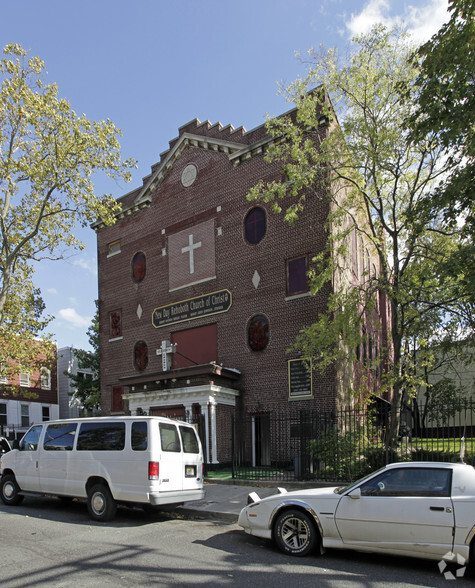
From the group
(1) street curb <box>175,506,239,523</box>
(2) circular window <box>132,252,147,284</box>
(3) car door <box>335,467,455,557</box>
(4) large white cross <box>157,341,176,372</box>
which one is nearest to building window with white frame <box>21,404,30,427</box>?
(2) circular window <box>132,252,147,284</box>

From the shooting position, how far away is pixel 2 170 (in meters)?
20.2

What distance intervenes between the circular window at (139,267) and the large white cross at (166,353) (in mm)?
4259

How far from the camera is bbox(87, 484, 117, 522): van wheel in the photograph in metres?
10.1

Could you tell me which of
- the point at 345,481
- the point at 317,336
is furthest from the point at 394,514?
the point at 317,336

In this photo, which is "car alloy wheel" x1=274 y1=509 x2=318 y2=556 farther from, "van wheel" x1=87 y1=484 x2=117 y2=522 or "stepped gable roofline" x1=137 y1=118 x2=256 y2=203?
"stepped gable roofline" x1=137 y1=118 x2=256 y2=203

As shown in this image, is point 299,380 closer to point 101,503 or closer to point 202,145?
point 101,503

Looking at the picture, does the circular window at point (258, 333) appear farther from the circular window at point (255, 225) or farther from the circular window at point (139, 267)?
the circular window at point (139, 267)

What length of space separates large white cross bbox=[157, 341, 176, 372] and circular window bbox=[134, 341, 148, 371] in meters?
1.59

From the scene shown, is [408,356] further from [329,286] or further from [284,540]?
[284,540]

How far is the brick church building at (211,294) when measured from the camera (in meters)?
19.9

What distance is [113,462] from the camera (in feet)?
33.6

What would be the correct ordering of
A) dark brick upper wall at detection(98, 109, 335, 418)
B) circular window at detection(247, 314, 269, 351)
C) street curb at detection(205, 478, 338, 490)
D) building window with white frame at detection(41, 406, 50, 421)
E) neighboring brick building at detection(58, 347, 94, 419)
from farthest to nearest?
1. neighboring brick building at detection(58, 347, 94, 419)
2. building window with white frame at detection(41, 406, 50, 421)
3. circular window at detection(247, 314, 269, 351)
4. dark brick upper wall at detection(98, 109, 335, 418)
5. street curb at detection(205, 478, 338, 490)

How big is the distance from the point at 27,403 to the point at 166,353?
66.5 ft

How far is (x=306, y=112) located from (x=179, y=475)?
10.9 meters
